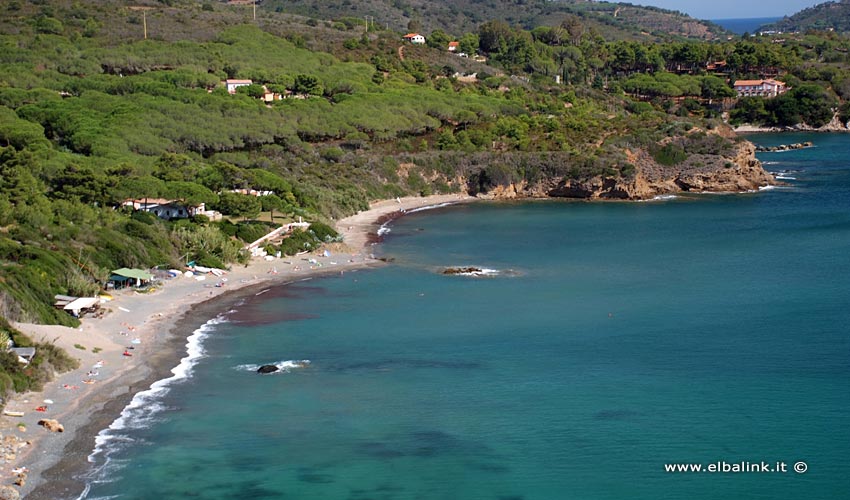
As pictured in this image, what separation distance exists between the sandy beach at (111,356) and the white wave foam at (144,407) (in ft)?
0.81

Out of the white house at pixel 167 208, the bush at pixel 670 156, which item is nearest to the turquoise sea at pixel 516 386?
the white house at pixel 167 208

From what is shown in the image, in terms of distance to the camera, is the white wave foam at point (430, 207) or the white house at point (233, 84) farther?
the white house at point (233, 84)

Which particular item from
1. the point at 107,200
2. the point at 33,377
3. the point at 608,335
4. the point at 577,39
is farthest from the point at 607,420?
the point at 577,39

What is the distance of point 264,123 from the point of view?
83.1 m

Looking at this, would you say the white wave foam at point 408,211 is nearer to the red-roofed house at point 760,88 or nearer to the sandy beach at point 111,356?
the sandy beach at point 111,356

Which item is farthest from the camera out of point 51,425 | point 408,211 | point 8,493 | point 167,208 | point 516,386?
point 408,211

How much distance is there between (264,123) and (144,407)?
53.8m

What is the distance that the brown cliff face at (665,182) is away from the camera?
263ft

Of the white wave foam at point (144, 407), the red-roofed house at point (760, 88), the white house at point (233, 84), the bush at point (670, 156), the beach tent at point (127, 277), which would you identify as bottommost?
the white wave foam at point (144, 407)

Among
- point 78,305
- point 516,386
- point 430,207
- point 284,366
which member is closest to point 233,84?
point 430,207

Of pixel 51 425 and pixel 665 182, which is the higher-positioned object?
pixel 51 425

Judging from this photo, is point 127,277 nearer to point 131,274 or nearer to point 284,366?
point 131,274

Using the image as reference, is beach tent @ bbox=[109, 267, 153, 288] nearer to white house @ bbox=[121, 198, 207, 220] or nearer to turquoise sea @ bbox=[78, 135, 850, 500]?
turquoise sea @ bbox=[78, 135, 850, 500]

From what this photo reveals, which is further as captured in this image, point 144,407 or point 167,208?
point 167,208
